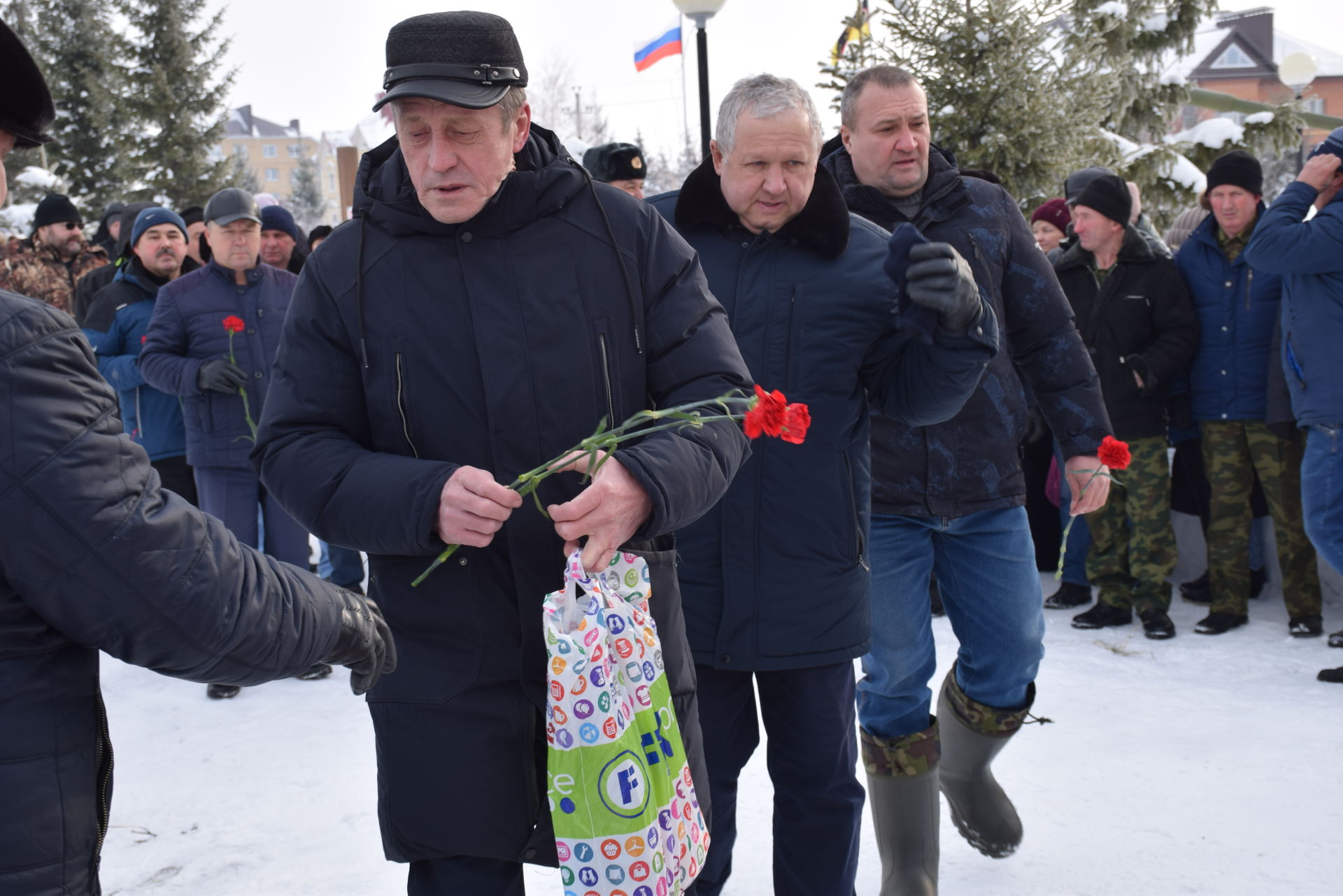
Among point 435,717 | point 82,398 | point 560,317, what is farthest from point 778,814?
point 82,398

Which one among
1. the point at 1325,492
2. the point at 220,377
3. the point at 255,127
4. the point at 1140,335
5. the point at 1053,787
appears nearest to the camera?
the point at 1053,787

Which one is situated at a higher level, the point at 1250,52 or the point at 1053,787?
→ the point at 1250,52

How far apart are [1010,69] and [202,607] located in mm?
7584

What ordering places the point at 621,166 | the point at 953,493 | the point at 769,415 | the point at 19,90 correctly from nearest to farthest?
the point at 19,90, the point at 769,415, the point at 953,493, the point at 621,166

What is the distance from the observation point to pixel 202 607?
166 centimetres

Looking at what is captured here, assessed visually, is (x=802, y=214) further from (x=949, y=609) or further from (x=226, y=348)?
(x=226, y=348)

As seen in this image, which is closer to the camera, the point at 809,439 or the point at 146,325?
the point at 809,439

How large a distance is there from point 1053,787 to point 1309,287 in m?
2.67

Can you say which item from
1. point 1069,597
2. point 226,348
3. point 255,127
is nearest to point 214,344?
point 226,348

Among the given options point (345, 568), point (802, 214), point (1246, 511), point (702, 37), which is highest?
point (702, 37)

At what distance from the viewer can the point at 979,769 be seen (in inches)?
141

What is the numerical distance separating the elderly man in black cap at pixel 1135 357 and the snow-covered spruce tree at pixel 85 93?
2477 cm

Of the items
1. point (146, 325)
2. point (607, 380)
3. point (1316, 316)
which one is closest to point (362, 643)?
point (607, 380)

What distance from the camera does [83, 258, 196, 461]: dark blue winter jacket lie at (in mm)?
6262
